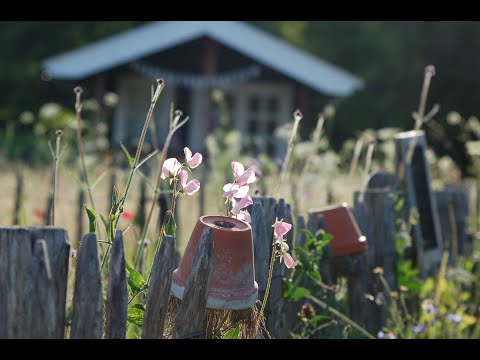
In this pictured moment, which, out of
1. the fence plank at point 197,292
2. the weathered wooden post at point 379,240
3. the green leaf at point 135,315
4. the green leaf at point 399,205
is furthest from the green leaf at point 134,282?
the green leaf at point 399,205

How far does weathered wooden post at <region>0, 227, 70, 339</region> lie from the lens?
149 cm

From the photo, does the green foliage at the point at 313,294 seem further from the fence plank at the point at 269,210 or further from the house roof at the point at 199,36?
the house roof at the point at 199,36

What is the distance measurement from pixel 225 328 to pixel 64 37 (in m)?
24.5

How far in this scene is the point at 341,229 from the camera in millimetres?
3053

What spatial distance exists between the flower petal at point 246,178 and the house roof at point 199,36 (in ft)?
45.5

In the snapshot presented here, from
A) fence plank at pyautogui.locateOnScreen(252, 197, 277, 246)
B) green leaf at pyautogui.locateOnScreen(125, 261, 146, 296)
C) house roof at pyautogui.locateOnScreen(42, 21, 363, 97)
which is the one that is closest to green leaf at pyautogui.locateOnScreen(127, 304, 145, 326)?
green leaf at pyautogui.locateOnScreen(125, 261, 146, 296)

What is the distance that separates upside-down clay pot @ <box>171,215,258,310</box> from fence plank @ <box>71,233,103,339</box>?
0.34 meters

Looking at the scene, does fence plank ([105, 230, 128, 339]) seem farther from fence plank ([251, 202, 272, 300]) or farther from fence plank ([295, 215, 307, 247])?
fence plank ([295, 215, 307, 247])

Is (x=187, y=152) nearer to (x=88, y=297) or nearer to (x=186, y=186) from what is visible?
(x=186, y=186)

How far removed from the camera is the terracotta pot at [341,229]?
305cm

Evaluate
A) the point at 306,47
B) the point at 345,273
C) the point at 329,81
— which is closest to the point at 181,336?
the point at 345,273

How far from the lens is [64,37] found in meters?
25.3

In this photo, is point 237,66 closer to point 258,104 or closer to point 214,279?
point 258,104
